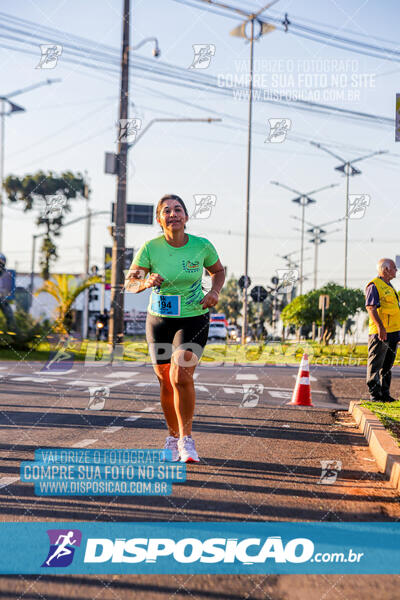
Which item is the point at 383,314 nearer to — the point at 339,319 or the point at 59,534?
the point at 59,534

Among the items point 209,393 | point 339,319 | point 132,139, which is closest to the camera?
point 209,393

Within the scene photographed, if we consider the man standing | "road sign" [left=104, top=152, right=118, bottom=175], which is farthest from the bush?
the man standing

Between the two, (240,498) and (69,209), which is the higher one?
(69,209)

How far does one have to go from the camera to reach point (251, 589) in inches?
126

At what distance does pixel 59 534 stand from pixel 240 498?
124 centimetres

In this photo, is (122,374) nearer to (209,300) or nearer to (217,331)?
(209,300)

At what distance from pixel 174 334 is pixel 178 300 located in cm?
25

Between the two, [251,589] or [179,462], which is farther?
[179,462]

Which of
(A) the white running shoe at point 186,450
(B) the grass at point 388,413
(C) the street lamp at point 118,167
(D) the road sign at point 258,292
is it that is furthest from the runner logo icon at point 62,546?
(D) the road sign at point 258,292

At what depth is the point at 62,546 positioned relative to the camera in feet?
11.9

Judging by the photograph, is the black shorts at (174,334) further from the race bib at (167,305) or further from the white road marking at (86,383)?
the white road marking at (86,383)

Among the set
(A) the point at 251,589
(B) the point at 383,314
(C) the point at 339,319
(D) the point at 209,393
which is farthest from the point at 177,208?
(C) the point at 339,319

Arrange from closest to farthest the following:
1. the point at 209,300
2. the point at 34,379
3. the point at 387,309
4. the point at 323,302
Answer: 1. the point at 209,300
2. the point at 387,309
3. the point at 34,379
4. the point at 323,302

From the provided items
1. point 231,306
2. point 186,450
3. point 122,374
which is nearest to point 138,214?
point 122,374
